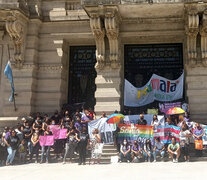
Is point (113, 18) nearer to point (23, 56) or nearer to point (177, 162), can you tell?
point (23, 56)

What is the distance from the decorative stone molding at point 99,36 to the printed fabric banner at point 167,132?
5086 millimetres

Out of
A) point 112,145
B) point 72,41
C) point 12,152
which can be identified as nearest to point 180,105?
point 112,145

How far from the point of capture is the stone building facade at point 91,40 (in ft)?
44.6

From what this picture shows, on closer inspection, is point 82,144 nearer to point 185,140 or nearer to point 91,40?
point 185,140

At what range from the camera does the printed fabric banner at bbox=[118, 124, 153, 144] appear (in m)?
12.4

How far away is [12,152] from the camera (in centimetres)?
1243

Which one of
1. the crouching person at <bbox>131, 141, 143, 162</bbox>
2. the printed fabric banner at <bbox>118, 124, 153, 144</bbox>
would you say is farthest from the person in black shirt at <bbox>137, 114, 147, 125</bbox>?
the crouching person at <bbox>131, 141, 143, 162</bbox>

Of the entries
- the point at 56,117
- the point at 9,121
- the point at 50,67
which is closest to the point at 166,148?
the point at 56,117

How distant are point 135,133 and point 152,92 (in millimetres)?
3049

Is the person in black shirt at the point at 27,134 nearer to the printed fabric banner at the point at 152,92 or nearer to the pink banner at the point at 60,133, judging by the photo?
the pink banner at the point at 60,133

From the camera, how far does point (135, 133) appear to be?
41.1 ft

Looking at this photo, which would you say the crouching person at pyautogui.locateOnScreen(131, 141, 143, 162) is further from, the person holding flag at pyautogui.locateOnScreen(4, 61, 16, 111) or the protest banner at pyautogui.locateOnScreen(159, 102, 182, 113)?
the person holding flag at pyautogui.locateOnScreen(4, 61, 16, 111)

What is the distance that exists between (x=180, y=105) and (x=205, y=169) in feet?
15.7

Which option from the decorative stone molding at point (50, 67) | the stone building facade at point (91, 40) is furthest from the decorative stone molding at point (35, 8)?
the decorative stone molding at point (50, 67)
